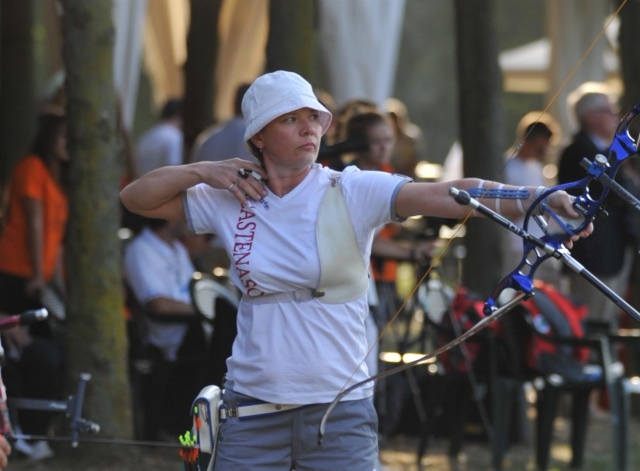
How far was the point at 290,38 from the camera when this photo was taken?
8.81 meters

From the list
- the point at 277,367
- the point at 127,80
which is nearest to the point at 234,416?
the point at 277,367

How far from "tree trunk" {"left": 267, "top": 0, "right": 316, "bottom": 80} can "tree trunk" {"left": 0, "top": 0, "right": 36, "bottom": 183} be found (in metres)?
3.89

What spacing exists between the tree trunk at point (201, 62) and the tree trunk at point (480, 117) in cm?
569

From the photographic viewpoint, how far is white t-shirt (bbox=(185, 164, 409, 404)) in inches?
162

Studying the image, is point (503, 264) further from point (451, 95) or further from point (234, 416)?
point (451, 95)

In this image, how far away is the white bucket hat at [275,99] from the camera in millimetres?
4152

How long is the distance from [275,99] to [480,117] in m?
5.49

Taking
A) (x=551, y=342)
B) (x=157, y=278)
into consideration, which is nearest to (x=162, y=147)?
(x=157, y=278)

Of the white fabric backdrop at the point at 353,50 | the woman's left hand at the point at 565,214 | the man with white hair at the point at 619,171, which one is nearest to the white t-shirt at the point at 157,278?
the man with white hair at the point at 619,171

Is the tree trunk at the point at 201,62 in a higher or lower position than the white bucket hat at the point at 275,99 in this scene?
higher

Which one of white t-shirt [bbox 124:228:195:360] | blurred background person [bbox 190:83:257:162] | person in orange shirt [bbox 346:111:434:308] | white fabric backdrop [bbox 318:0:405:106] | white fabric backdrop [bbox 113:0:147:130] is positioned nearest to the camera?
person in orange shirt [bbox 346:111:434:308]

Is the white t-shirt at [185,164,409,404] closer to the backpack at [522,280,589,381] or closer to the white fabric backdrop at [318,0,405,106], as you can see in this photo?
the backpack at [522,280,589,381]

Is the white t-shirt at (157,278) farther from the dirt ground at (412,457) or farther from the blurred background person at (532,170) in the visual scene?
the blurred background person at (532,170)

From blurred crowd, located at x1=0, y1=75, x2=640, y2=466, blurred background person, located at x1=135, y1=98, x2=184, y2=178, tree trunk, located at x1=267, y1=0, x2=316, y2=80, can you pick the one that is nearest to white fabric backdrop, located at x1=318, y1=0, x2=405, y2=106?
blurred background person, located at x1=135, y1=98, x2=184, y2=178
